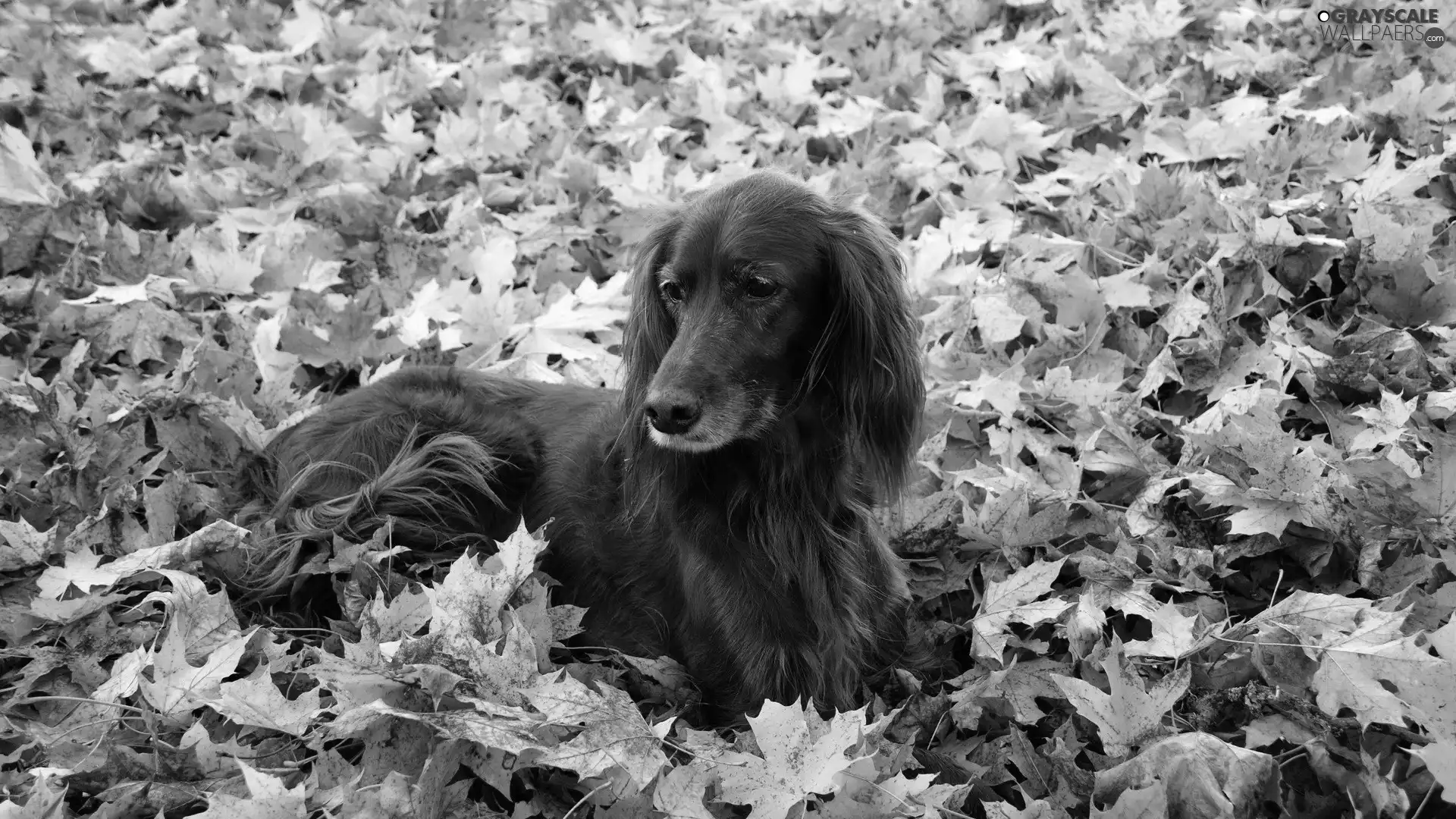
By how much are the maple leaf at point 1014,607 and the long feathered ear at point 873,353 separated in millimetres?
373

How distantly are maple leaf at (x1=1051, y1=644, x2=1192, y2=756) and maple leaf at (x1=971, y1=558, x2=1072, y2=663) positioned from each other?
0.43 metres

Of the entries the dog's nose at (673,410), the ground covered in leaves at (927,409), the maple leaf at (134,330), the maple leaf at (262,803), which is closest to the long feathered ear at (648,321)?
the dog's nose at (673,410)

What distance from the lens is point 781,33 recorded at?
6012mm

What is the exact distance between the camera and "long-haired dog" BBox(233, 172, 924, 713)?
100 inches

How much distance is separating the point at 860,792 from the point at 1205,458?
132cm

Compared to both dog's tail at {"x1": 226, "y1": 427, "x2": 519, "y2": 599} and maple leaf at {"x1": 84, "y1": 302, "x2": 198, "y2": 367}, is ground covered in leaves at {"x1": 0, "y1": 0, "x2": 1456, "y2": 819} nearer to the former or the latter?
maple leaf at {"x1": 84, "y1": 302, "x2": 198, "y2": 367}

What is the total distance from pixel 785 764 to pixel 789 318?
1072 mm

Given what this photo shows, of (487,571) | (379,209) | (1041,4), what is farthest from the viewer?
(1041,4)

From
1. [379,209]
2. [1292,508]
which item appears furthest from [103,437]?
[1292,508]

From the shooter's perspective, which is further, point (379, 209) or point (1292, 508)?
point (379, 209)

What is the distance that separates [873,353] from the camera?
2.56 metres

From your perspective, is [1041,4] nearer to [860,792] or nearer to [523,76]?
[523,76]

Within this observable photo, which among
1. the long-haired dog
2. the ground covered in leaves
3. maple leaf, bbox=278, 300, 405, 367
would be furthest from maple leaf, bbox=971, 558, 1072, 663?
maple leaf, bbox=278, 300, 405, 367

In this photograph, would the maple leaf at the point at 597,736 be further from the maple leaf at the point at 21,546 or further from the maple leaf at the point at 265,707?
the maple leaf at the point at 21,546
